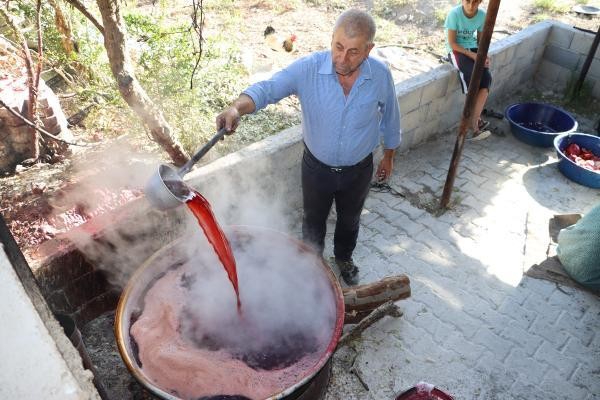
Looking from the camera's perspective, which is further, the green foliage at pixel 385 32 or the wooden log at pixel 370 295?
the green foliage at pixel 385 32

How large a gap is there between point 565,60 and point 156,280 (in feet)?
25.9

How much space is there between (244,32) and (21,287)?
7.41 metres

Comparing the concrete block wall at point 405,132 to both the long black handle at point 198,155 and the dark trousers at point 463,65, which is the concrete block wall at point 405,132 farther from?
the long black handle at point 198,155

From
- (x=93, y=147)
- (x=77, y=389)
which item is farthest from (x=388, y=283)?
(x=93, y=147)

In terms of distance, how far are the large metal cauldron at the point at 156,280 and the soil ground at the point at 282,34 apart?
42.0 inches

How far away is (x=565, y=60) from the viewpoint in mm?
7418

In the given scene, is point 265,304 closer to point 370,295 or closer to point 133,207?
point 370,295

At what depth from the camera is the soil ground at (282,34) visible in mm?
3824

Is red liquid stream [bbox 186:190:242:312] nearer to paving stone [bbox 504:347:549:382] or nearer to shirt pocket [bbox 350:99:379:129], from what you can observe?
shirt pocket [bbox 350:99:379:129]

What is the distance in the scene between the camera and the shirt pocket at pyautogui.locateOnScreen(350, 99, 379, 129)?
320cm

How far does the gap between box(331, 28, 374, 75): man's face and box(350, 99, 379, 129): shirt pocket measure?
27cm

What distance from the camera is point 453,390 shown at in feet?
11.5

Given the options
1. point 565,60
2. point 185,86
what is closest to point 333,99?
point 185,86

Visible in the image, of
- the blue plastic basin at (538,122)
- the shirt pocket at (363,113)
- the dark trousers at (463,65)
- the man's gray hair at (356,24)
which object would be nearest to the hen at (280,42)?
the dark trousers at (463,65)
